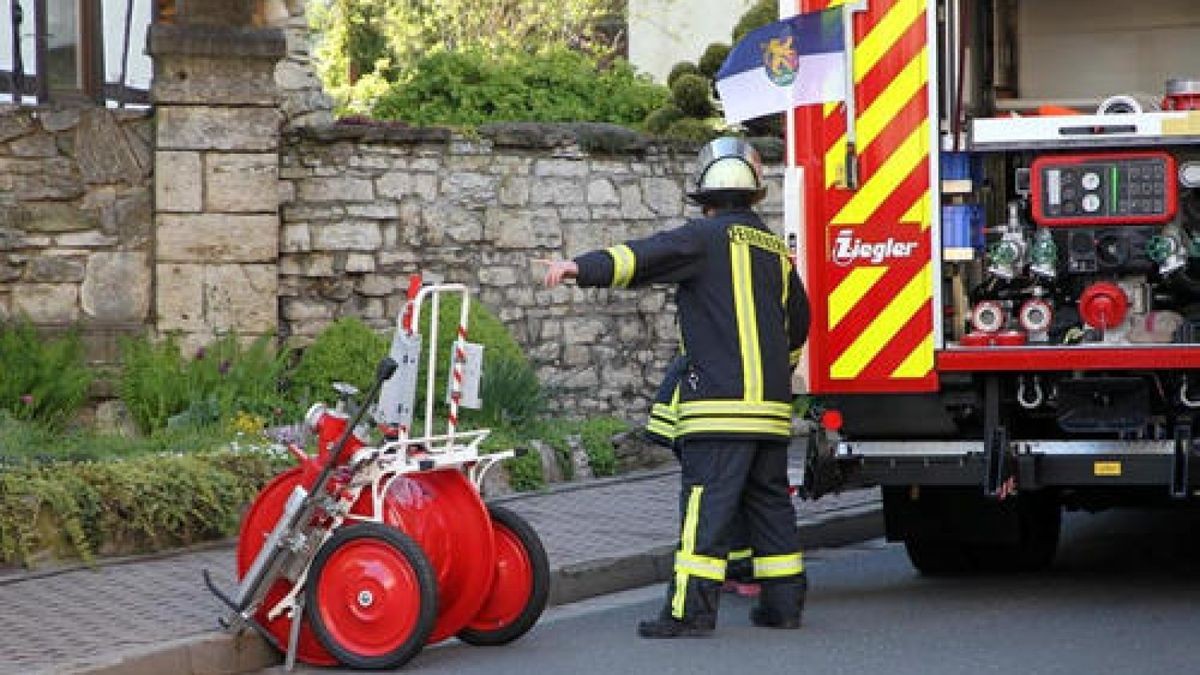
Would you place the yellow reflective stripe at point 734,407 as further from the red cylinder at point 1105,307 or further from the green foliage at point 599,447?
the green foliage at point 599,447

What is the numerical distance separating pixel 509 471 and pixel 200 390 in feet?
4.95

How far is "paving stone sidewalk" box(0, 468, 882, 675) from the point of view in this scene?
7.68m

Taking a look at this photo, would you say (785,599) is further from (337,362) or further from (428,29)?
(428,29)

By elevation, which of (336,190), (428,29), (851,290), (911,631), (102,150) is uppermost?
(428,29)

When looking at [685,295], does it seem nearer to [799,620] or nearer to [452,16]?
[799,620]

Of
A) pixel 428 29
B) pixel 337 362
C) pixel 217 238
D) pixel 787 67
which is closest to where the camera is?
pixel 787 67

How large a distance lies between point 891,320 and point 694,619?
136 cm

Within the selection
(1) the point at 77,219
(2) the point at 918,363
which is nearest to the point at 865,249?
(2) the point at 918,363

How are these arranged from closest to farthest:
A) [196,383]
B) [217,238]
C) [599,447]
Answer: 1. [196,383]
2. [217,238]
3. [599,447]

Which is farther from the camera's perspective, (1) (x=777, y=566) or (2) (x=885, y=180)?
(2) (x=885, y=180)

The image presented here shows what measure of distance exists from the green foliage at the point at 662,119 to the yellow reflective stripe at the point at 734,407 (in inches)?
292

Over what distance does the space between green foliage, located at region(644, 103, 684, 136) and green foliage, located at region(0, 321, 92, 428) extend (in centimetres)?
497

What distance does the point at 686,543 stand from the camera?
27.6 ft

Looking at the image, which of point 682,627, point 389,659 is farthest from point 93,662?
point 682,627
